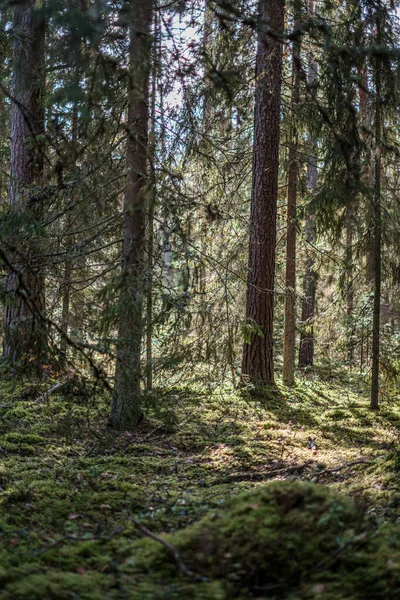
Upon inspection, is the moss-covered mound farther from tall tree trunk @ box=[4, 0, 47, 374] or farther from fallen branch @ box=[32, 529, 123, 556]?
tall tree trunk @ box=[4, 0, 47, 374]

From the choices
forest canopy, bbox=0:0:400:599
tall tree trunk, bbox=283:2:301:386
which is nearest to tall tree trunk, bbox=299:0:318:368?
forest canopy, bbox=0:0:400:599

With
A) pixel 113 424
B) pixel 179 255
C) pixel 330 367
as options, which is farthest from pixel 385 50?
pixel 330 367

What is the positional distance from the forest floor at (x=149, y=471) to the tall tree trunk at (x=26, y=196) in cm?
76

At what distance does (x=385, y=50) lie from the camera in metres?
3.42

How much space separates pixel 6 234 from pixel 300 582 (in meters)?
5.35

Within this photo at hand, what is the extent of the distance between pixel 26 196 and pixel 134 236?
1.73 metres

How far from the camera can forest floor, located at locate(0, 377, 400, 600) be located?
2623 mm

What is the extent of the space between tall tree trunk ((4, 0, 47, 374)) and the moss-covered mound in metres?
1.89

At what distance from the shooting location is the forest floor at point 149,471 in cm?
262

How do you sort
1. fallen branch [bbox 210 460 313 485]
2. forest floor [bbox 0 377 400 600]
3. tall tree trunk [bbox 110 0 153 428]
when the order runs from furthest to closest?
1. fallen branch [bbox 210 460 313 485]
2. tall tree trunk [bbox 110 0 153 428]
3. forest floor [bbox 0 377 400 600]

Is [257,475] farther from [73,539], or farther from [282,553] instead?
[282,553]

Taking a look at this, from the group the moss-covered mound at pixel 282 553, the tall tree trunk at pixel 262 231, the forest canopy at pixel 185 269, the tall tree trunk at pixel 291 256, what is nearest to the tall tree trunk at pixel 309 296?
the forest canopy at pixel 185 269

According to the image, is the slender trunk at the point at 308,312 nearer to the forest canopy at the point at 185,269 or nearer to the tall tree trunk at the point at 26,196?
the forest canopy at the point at 185,269

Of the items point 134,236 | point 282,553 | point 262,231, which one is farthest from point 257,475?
point 262,231
